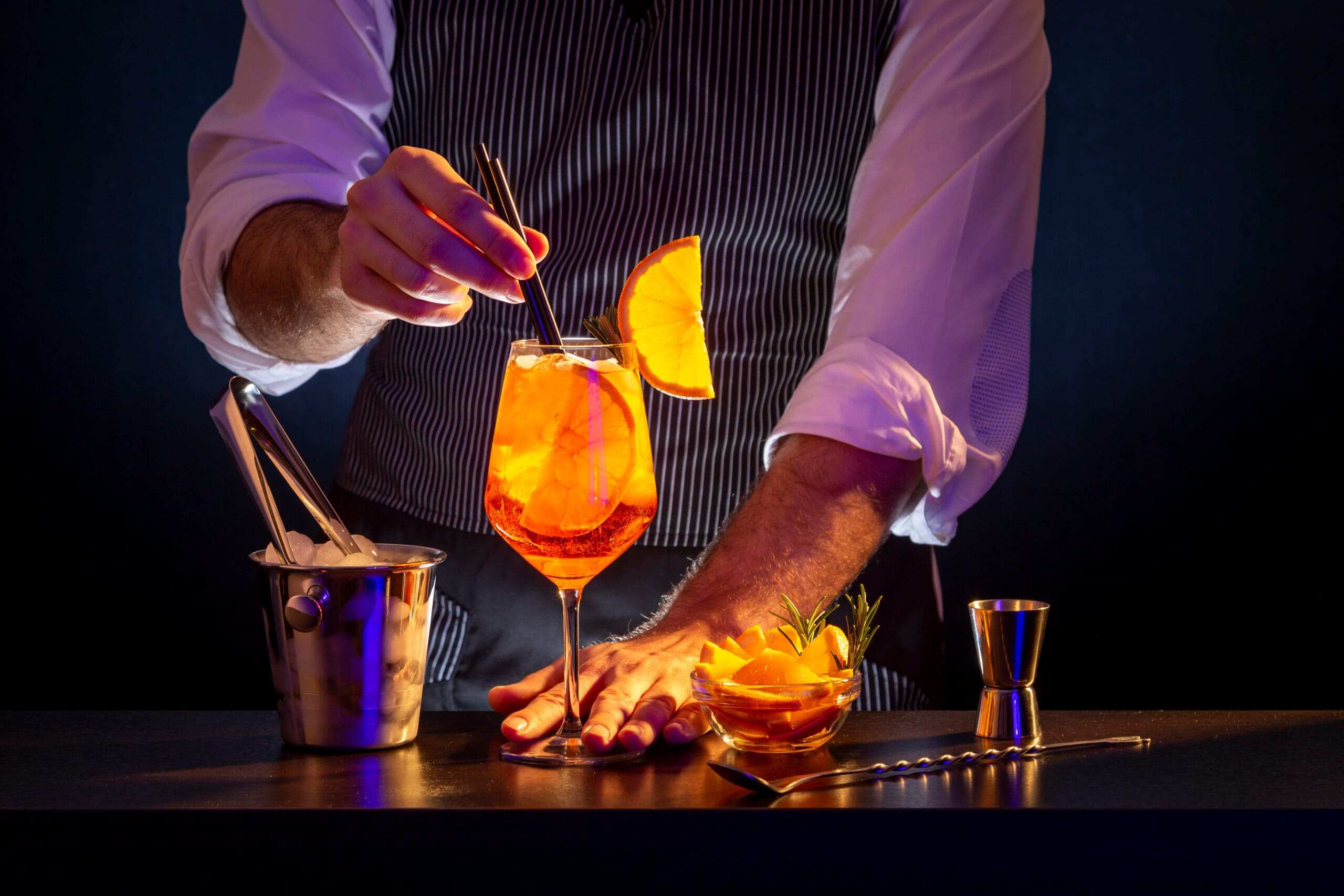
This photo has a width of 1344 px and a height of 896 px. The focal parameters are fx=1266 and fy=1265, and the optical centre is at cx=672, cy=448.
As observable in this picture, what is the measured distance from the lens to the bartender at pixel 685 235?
183cm

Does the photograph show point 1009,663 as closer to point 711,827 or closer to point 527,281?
point 711,827

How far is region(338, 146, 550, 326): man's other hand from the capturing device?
3.74 ft

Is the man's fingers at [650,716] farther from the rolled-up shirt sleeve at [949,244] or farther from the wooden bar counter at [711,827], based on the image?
the rolled-up shirt sleeve at [949,244]

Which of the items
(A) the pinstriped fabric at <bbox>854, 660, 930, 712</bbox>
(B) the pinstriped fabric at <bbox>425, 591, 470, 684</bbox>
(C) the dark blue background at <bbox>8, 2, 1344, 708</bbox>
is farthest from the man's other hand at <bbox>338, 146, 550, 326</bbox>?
(C) the dark blue background at <bbox>8, 2, 1344, 708</bbox>

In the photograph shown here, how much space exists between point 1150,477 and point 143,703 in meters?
2.63

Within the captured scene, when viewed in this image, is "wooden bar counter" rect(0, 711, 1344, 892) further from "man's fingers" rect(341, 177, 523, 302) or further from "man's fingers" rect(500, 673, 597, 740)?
"man's fingers" rect(341, 177, 523, 302)

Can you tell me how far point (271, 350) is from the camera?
204cm

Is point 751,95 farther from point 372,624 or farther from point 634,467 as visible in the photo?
point 372,624

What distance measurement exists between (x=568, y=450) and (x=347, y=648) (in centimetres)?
26

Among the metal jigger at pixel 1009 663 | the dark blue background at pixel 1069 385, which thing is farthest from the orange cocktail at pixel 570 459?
the dark blue background at pixel 1069 385

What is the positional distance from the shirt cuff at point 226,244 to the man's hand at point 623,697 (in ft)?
2.82

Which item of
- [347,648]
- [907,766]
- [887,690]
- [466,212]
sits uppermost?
[466,212]

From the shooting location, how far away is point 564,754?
111 centimetres

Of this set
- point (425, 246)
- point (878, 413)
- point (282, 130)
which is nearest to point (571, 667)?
point (425, 246)
